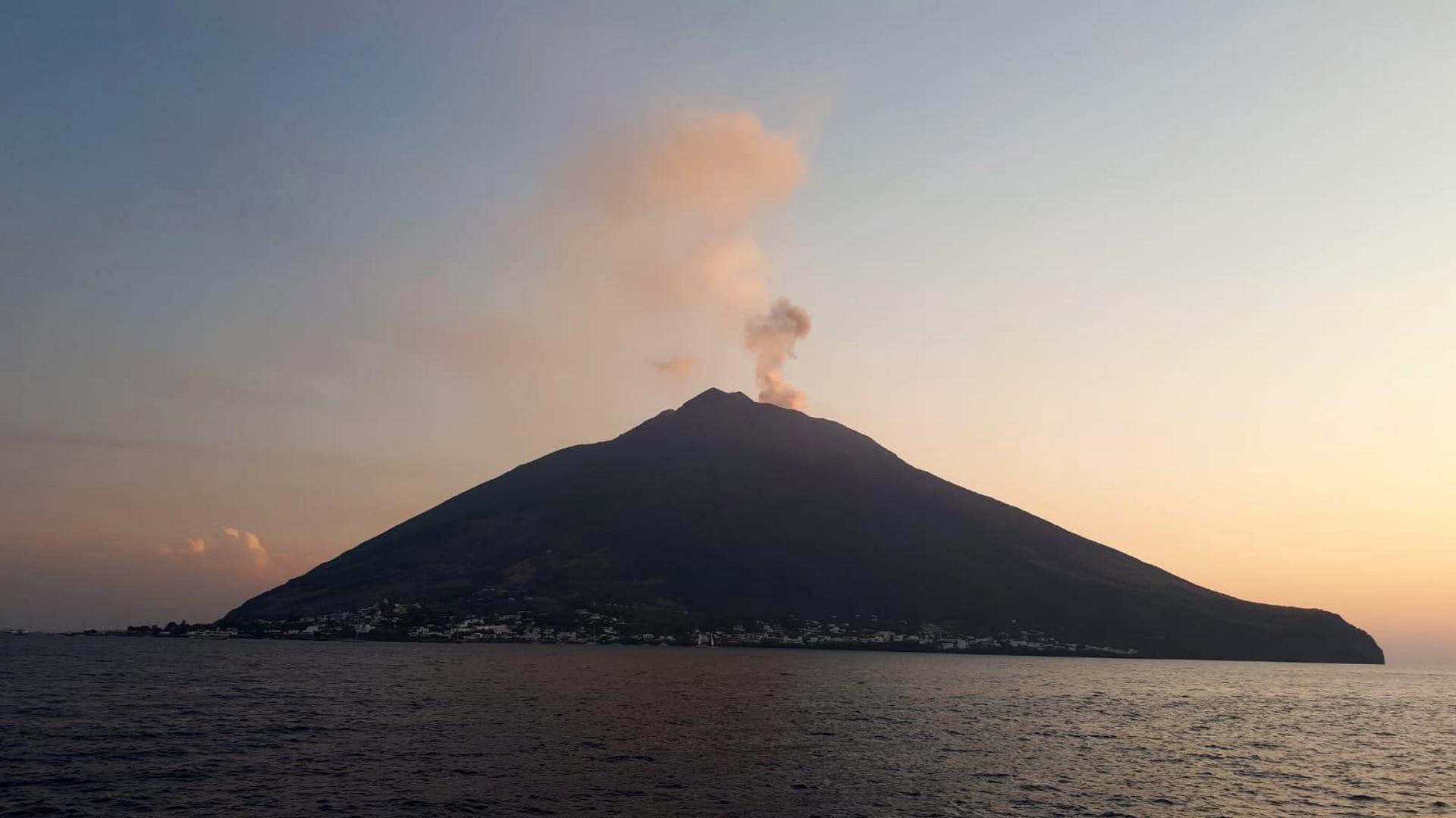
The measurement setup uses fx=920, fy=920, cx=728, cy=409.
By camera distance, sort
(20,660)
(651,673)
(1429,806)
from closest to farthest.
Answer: (1429,806), (651,673), (20,660)

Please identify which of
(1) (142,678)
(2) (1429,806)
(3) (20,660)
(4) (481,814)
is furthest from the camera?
(3) (20,660)

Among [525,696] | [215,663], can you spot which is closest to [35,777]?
[525,696]

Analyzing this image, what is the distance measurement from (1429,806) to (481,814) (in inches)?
2689

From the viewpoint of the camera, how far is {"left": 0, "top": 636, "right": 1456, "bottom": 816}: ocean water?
58.9m

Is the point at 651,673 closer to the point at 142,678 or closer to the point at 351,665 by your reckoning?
the point at 351,665

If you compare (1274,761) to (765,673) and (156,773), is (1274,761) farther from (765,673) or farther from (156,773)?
(765,673)

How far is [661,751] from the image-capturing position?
258ft

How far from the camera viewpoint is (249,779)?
61406 millimetres

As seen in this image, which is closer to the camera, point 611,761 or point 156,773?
point 156,773

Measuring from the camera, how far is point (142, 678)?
141 metres

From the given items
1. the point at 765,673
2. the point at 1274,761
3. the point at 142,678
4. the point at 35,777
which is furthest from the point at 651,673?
the point at 35,777

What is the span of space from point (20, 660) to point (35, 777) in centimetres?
16252

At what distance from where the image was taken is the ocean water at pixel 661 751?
5891cm

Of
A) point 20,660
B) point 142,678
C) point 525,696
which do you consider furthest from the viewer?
point 20,660
